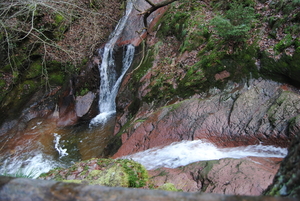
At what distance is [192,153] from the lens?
4594mm

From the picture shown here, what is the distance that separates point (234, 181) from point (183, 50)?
17.7ft

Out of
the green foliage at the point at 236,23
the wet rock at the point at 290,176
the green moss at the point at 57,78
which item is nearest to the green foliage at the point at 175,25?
the green foliage at the point at 236,23

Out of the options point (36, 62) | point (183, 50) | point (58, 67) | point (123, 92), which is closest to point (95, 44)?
point (58, 67)

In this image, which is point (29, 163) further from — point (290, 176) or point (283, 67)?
point (283, 67)

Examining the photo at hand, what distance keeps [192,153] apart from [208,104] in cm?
152

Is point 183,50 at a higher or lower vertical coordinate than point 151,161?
higher

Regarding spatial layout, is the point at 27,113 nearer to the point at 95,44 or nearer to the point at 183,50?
the point at 95,44

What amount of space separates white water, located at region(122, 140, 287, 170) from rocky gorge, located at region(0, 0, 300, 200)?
0.14 meters

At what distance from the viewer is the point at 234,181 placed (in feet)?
10.5

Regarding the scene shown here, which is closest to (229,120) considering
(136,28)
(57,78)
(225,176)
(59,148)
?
(225,176)

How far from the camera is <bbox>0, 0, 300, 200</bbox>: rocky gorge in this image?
3.36 m

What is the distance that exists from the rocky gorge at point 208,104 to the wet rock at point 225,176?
0.05 ft

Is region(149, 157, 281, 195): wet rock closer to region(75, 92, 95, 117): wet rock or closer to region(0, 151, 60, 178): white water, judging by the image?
region(0, 151, 60, 178): white water

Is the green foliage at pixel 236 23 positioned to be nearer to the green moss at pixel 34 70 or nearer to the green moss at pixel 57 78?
the green moss at pixel 57 78
